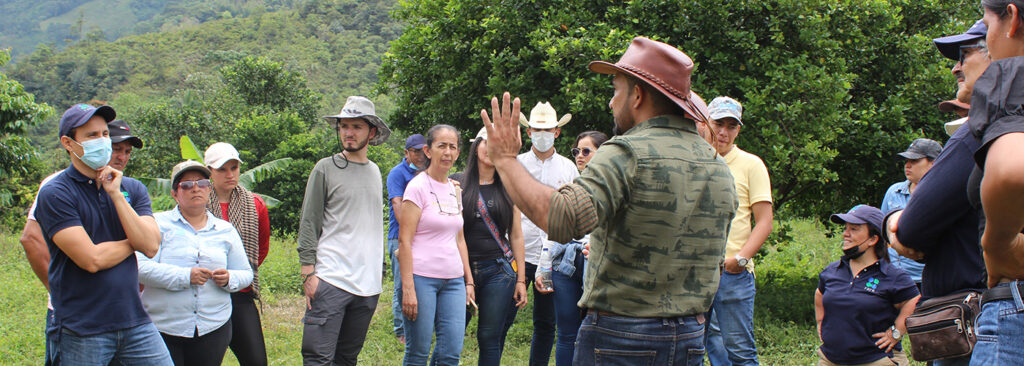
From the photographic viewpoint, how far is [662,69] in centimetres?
263

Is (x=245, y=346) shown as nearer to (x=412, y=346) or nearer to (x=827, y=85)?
(x=412, y=346)

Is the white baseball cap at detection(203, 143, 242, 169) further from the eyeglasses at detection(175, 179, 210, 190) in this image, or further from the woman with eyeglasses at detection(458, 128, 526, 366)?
the woman with eyeglasses at detection(458, 128, 526, 366)

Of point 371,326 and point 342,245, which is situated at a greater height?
point 342,245

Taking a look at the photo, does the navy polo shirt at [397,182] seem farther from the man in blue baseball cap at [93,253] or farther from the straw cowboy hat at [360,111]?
the man in blue baseball cap at [93,253]

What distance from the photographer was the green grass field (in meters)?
7.29

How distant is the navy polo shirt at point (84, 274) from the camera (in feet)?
11.1

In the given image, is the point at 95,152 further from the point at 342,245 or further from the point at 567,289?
the point at 567,289

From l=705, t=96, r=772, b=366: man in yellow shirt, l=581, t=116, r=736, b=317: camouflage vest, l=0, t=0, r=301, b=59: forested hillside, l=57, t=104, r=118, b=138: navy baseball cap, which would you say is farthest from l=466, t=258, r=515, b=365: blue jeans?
l=0, t=0, r=301, b=59: forested hillside

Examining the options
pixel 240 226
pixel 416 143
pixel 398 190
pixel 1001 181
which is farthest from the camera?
pixel 416 143

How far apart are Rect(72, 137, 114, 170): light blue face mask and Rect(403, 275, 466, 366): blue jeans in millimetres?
2036

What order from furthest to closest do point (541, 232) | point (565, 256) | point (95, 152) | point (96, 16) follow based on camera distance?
point (96, 16)
point (541, 232)
point (565, 256)
point (95, 152)

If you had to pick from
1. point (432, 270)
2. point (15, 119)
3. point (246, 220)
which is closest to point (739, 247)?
point (432, 270)

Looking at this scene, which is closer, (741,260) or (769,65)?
(741,260)

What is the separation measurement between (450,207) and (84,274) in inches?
91.2
